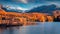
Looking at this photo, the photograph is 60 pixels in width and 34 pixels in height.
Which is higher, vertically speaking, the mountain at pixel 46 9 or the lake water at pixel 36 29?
the mountain at pixel 46 9

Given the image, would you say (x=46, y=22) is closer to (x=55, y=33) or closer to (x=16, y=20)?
(x=55, y=33)

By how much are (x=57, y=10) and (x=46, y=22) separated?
0.45 metres

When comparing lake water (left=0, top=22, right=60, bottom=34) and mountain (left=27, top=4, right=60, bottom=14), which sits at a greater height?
mountain (left=27, top=4, right=60, bottom=14)

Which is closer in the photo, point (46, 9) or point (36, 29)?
point (36, 29)

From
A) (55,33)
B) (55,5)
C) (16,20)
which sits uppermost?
(55,5)

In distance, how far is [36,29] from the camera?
555cm

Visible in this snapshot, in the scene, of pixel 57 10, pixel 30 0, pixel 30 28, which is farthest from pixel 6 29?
pixel 57 10

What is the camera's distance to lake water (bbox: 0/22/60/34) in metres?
5.55

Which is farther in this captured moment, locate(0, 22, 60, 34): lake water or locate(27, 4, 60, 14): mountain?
locate(27, 4, 60, 14): mountain

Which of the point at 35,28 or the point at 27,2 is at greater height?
the point at 27,2

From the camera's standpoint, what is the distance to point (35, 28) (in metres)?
5.57

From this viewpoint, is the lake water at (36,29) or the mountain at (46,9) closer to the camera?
the lake water at (36,29)

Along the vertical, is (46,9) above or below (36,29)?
above

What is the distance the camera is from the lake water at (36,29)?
5551 mm
